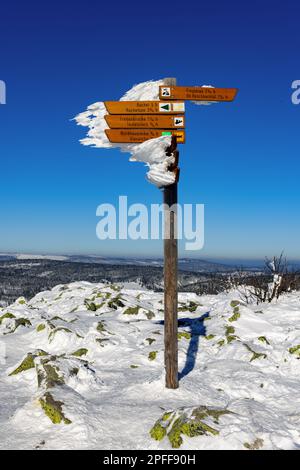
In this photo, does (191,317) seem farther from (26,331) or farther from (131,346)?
(26,331)

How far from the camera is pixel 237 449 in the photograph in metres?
5.53

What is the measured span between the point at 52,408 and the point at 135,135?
5.57m

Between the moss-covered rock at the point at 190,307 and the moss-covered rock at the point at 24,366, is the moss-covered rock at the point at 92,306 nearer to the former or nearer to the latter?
the moss-covered rock at the point at 190,307

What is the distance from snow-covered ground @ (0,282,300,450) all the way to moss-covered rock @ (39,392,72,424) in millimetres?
20

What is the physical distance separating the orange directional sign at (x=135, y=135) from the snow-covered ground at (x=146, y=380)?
5161 mm

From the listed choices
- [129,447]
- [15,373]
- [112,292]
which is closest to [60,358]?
[15,373]

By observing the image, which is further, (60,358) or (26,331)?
(26,331)

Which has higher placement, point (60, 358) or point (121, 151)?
point (121, 151)

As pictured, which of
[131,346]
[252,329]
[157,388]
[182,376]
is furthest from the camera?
[252,329]

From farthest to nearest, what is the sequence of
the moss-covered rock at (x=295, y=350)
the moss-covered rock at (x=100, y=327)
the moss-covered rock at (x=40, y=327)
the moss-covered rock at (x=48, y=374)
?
1. the moss-covered rock at (x=40, y=327)
2. the moss-covered rock at (x=100, y=327)
3. the moss-covered rock at (x=295, y=350)
4. the moss-covered rock at (x=48, y=374)

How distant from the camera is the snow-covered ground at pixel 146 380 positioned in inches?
245

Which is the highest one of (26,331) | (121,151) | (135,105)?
(135,105)

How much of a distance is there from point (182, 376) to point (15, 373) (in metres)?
4.55

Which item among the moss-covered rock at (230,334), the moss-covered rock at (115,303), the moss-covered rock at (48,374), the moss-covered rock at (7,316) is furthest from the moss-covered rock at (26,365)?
the moss-covered rock at (115,303)
